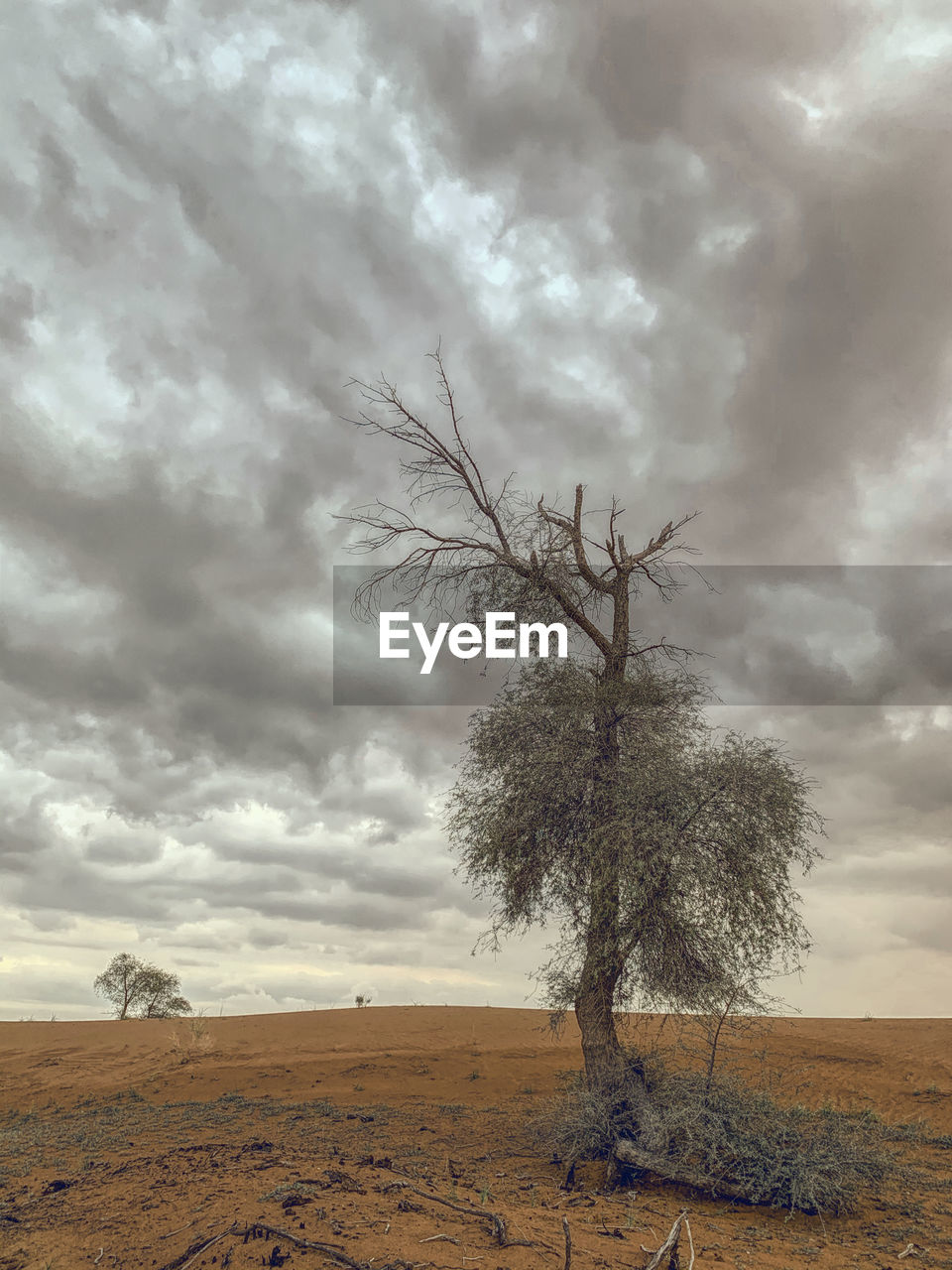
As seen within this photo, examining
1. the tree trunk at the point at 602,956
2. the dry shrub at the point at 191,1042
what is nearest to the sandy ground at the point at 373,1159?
the dry shrub at the point at 191,1042

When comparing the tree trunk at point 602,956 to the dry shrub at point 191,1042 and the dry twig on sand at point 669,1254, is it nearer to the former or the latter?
the dry twig on sand at point 669,1254

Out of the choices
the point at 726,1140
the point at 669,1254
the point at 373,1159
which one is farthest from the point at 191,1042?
the point at 669,1254

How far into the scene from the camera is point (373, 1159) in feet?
30.5

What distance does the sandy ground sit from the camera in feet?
21.6

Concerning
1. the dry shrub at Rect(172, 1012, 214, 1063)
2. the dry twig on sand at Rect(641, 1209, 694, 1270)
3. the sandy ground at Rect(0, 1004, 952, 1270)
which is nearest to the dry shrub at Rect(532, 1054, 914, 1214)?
the sandy ground at Rect(0, 1004, 952, 1270)

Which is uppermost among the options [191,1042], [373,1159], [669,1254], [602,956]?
[602,956]

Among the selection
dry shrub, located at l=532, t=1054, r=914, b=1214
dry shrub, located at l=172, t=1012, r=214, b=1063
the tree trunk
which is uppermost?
the tree trunk

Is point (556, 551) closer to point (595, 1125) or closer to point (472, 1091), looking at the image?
point (595, 1125)

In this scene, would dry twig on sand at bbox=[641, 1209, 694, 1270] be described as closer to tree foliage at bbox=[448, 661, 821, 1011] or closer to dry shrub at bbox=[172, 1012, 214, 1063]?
tree foliage at bbox=[448, 661, 821, 1011]

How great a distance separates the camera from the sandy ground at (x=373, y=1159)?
659cm

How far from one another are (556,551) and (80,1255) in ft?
36.9

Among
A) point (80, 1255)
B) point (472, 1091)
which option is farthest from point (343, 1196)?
point (472, 1091)

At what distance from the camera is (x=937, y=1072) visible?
17.2m

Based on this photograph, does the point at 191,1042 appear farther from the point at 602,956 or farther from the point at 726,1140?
the point at 726,1140
